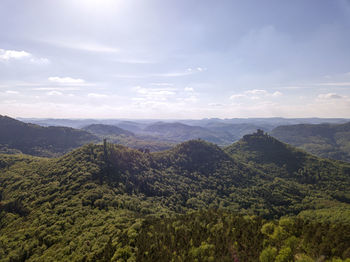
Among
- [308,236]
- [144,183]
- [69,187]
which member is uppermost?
[308,236]

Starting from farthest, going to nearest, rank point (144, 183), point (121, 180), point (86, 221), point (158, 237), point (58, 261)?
1. point (144, 183)
2. point (121, 180)
3. point (86, 221)
4. point (158, 237)
5. point (58, 261)

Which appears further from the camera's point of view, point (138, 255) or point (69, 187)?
point (69, 187)

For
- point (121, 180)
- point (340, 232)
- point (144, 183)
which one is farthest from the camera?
point (144, 183)

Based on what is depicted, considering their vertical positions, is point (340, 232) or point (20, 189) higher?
point (340, 232)

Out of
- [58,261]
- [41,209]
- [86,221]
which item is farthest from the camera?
[41,209]

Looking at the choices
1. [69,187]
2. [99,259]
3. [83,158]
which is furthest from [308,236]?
[83,158]

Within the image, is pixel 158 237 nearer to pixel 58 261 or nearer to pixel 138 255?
pixel 138 255

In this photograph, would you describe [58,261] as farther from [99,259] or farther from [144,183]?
[144,183]

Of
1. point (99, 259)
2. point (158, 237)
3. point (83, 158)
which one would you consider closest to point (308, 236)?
point (158, 237)

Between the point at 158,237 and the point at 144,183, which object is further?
the point at 144,183
